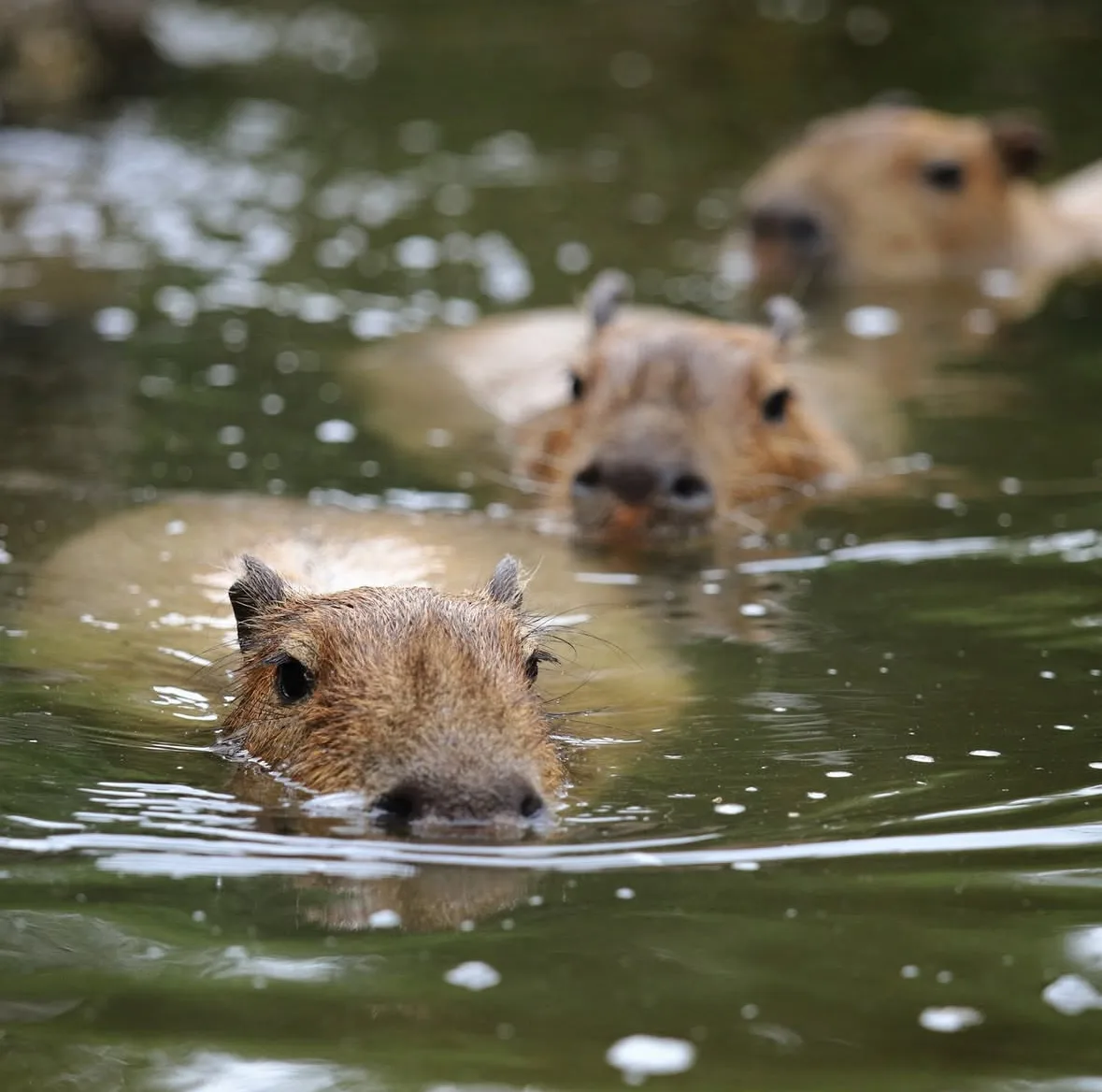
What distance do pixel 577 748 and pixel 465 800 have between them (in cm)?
85

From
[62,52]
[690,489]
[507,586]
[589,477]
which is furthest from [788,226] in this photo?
[507,586]

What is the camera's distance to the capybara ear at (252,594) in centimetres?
498

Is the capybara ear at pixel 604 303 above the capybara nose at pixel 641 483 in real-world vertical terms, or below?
above

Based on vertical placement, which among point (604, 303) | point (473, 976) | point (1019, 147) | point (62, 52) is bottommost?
point (473, 976)

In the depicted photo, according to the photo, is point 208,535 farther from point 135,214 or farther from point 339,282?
point 135,214

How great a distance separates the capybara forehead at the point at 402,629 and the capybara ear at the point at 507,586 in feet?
0.57

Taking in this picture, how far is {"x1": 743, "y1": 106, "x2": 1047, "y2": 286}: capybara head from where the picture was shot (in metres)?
11.8

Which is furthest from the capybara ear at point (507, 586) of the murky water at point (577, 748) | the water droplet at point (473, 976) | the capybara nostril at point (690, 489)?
the capybara nostril at point (690, 489)

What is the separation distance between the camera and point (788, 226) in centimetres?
1186

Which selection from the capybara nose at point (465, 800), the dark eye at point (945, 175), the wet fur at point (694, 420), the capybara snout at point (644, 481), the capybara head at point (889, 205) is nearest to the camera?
the capybara nose at point (465, 800)

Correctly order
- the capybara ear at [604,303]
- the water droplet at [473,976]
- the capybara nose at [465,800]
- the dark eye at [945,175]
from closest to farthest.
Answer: the water droplet at [473,976] < the capybara nose at [465,800] < the capybara ear at [604,303] < the dark eye at [945,175]

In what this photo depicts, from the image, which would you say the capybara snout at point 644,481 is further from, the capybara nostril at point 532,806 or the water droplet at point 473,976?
the water droplet at point 473,976

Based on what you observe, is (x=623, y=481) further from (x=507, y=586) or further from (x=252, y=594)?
(x=252, y=594)

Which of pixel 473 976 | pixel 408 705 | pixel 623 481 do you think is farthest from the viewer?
pixel 623 481
